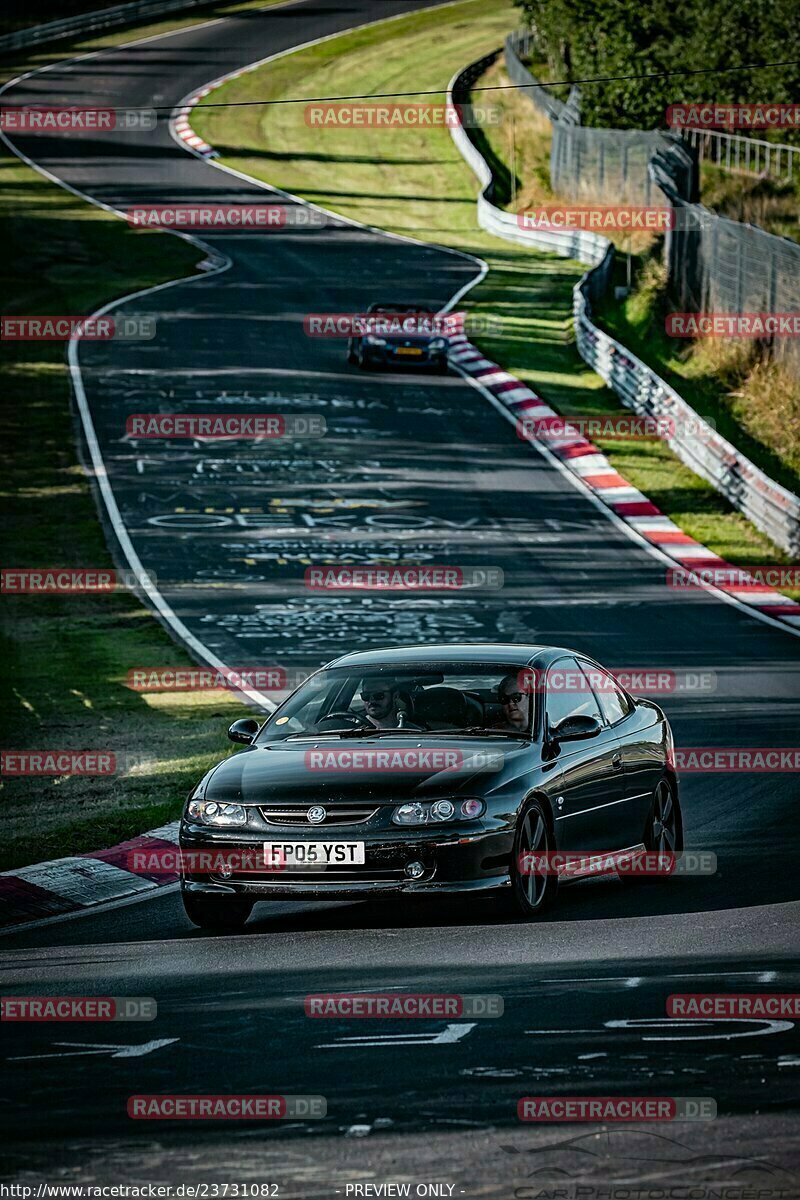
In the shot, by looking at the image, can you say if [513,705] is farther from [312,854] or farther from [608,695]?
[312,854]

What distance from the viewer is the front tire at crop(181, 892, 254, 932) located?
9602mm

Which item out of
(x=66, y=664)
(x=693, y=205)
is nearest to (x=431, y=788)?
(x=66, y=664)

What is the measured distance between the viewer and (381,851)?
9.26 meters

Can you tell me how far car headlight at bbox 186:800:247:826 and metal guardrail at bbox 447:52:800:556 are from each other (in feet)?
51.5

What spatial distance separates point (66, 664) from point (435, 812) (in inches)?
438

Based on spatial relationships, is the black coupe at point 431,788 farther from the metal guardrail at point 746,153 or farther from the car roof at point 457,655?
the metal guardrail at point 746,153

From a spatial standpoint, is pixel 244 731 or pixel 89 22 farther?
pixel 89 22

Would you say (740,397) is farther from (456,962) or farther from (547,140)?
(547,140)

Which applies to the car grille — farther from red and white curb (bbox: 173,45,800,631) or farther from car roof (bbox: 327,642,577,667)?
red and white curb (bbox: 173,45,800,631)

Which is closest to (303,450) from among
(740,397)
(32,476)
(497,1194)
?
(32,476)

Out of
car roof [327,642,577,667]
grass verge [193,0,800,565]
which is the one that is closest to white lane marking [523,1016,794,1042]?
car roof [327,642,577,667]

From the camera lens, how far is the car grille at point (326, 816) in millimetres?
9367

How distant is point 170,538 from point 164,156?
42.5 meters

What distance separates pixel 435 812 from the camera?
30.7 ft
